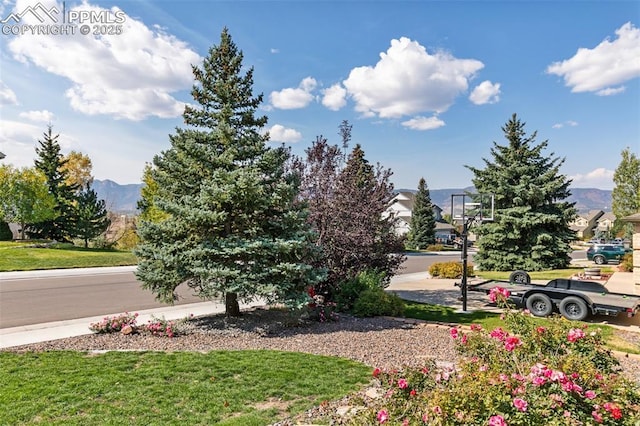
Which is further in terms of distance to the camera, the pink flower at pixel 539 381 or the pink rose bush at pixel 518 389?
the pink flower at pixel 539 381

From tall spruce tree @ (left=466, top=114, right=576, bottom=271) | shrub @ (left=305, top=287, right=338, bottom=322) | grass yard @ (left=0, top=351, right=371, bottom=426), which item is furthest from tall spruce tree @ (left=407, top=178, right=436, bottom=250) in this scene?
grass yard @ (left=0, top=351, right=371, bottom=426)

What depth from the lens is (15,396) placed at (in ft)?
15.2

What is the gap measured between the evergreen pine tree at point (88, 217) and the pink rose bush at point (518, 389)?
32.1m

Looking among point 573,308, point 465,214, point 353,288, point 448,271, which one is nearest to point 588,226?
point 448,271

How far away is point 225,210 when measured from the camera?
8.55 metres

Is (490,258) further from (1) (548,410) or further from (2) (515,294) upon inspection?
(1) (548,410)

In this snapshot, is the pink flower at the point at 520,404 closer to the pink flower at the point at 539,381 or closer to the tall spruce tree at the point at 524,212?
the pink flower at the point at 539,381

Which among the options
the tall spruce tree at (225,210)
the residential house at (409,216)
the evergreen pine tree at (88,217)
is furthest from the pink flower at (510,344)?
the residential house at (409,216)

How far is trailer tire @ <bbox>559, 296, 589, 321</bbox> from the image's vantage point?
9.27 m

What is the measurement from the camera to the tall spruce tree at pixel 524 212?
19.6 metres

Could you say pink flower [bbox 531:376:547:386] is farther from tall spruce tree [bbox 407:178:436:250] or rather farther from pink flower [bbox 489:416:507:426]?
tall spruce tree [bbox 407:178:436:250]

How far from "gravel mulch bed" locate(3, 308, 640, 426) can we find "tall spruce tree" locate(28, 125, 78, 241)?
2653 cm

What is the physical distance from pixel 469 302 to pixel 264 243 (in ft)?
23.7

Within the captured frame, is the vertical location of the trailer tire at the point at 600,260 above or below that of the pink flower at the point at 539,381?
below
